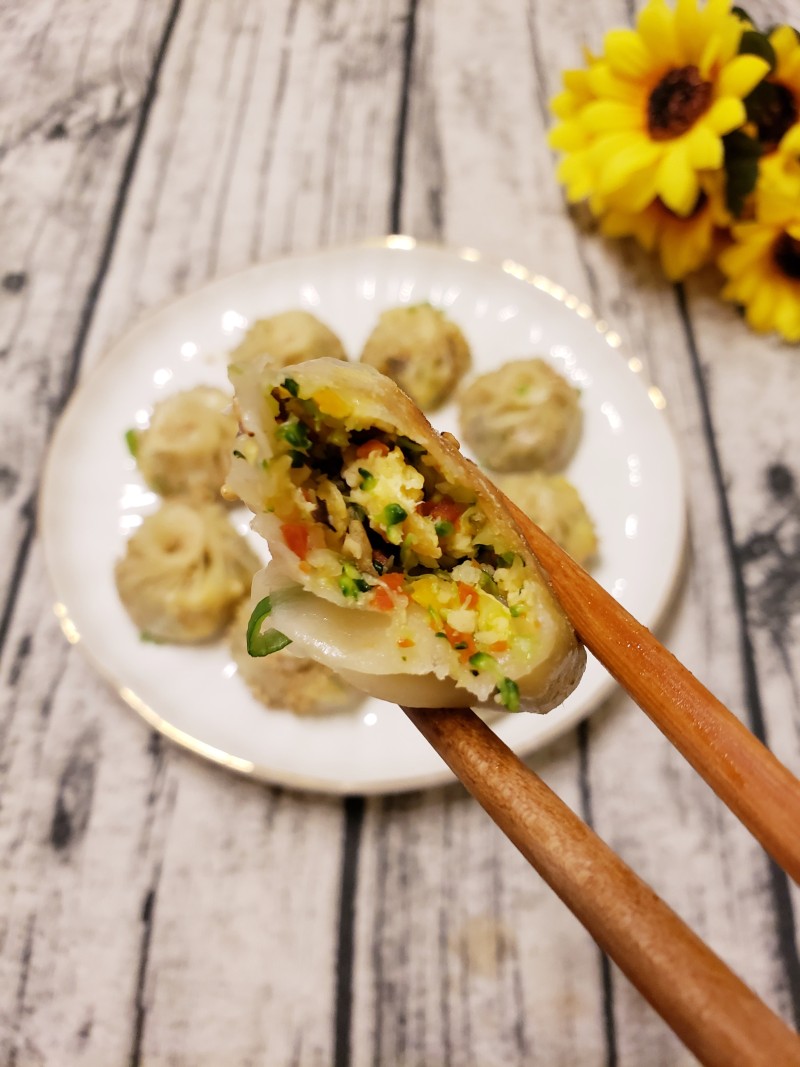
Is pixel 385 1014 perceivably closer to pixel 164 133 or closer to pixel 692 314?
pixel 692 314

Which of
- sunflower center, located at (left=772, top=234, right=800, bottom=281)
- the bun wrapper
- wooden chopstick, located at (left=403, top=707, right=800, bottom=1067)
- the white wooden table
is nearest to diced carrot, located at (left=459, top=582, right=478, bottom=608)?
the bun wrapper

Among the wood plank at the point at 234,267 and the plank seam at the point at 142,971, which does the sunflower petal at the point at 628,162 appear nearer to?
the wood plank at the point at 234,267

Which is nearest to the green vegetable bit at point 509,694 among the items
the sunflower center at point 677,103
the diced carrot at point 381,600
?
the diced carrot at point 381,600

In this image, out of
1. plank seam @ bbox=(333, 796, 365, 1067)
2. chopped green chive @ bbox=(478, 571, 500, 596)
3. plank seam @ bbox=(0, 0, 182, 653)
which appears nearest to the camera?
chopped green chive @ bbox=(478, 571, 500, 596)

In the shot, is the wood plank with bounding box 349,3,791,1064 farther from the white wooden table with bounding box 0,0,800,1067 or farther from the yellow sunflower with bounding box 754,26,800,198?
Result: the yellow sunflower with bounding box 754,26,800,198

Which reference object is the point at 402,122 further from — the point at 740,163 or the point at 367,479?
the point at 367,479

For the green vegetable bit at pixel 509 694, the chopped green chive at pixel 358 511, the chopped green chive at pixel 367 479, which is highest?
the chopped green chive at pixel 367 479

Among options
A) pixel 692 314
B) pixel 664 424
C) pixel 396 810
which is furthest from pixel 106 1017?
pixel 692 314
